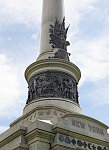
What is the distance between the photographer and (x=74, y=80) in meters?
20.1

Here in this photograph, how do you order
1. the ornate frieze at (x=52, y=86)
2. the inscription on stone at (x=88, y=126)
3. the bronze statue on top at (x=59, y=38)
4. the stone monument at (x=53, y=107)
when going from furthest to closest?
the bronze statue on top at (x=59, y=38) < the ornate frieze at (x=52, y=86) < the inscription on stone at (x=88, y=126) < the stone monument at (x=53, y=107)

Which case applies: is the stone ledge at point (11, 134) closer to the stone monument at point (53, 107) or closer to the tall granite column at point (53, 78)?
the stone monument at point (53, 107)

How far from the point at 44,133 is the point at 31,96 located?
572 cm

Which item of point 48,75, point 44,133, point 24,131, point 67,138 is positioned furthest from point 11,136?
point 48,75

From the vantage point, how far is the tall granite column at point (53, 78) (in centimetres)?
1784

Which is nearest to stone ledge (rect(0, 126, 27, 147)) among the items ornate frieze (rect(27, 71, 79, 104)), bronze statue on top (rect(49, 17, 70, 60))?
ornate frieze (rect(27, 71, 79, 104))

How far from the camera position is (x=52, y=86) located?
18.7 m

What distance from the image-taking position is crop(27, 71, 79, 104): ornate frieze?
60.8 feet

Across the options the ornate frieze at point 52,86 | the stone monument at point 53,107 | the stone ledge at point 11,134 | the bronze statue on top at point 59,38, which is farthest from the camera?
the bronze statue on top at point 59,38

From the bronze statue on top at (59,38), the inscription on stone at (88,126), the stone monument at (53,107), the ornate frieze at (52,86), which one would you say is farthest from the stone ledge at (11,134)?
the bronze statue on top at (59,38)

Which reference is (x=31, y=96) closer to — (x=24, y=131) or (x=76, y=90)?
(x=76, y=90)

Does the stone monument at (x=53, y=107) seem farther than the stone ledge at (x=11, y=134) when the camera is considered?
No

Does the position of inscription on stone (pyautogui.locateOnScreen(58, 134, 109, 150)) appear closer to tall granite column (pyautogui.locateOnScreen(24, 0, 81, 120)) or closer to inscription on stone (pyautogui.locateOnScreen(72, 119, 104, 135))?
inscription on stone (pyautogui.locateOnScreen(72, 119, 104, 135))

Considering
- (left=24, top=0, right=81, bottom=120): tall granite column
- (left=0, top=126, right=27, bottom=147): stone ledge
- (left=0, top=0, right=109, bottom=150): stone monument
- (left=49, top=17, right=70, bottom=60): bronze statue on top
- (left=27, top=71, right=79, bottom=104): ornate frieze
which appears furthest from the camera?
(left=49, top=17, right=70, bottom=60): bronze statue on top
